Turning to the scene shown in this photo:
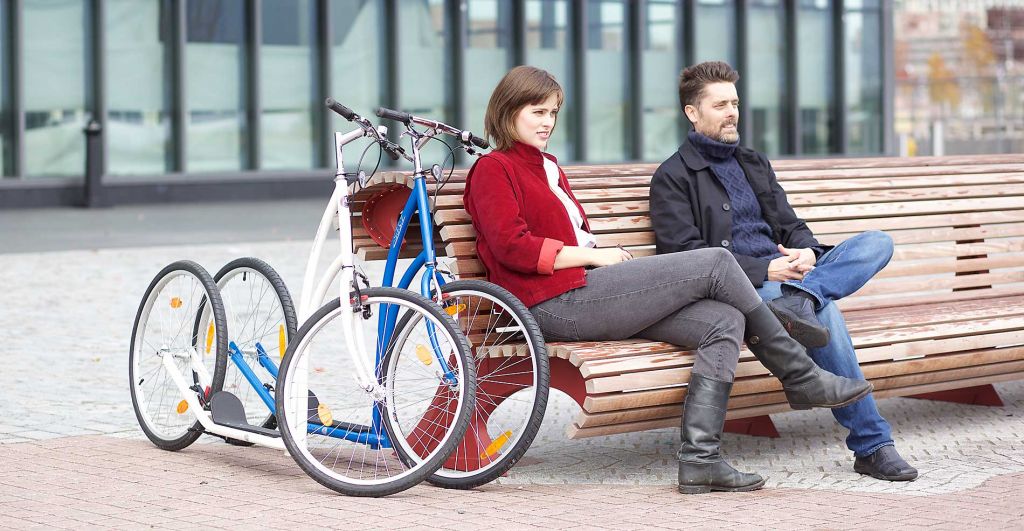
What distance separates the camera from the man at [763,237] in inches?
201

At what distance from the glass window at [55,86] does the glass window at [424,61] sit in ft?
17.3

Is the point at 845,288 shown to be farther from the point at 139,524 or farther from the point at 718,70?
the point at 139,524

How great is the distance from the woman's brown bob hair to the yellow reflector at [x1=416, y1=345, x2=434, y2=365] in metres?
0.78

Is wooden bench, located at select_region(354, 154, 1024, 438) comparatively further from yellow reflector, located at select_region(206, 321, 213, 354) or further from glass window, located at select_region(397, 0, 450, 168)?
glass window, located at select_region(397, 0, 450, 168)

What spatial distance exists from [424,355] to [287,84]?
18.3m

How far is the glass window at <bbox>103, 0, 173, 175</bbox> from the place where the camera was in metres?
21.0

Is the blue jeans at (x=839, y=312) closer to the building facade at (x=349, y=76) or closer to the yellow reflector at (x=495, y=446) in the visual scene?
the yellow reflector at (x=495, y=446)

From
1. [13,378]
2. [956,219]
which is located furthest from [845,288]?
[13,378]

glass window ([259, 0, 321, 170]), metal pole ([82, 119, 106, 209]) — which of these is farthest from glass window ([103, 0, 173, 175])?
glass window ([259, 0, 321, 170])

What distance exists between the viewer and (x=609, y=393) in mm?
4637

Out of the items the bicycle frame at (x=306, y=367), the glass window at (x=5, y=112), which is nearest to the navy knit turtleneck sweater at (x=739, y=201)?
the bicycle frame at (x=306, y=367)

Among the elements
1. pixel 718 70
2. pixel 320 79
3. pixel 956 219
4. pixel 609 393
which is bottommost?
pixel 609 393

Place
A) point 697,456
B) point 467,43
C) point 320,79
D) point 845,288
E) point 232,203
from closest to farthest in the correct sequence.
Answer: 1. point 697,456
2. point 845,288
3. point 232,203
4. point 320,79
5. point 467,43

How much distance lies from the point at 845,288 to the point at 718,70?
960 mm
